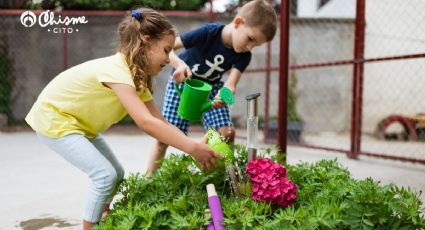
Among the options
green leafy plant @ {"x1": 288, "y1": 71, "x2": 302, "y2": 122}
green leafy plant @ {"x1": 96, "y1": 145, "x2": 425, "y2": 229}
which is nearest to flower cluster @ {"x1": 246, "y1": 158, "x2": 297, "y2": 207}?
green leafy plant @ {"x1": 96, "y1": 145, "x2": 425, "y2": 229}

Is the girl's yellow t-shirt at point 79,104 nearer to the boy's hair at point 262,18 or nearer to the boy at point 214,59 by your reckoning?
the boy at point 214,59

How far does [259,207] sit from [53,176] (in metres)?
2.22

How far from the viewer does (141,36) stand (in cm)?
180

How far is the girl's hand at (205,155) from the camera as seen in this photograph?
159cm

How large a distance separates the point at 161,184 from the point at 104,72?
1.58 ft

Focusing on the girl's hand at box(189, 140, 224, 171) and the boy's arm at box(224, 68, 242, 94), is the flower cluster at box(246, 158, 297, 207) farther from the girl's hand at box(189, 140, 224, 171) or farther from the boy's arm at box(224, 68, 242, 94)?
the boy's arm at box(224, 68, 242, 94)

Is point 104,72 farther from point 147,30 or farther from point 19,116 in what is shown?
point 19,116

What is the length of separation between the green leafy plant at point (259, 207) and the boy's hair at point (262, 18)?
811 mm

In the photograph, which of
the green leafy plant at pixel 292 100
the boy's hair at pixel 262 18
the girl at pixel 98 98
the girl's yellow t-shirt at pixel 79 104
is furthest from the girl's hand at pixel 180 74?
the green leafy plant at pixel 292 100

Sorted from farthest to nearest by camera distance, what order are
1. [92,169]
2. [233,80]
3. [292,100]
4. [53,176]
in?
[292,100]
[53,176]
[233,80]
[92,169]

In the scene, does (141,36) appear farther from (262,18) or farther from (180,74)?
(262,18)

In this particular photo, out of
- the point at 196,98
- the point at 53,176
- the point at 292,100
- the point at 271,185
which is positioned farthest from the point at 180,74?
the point at 292,100

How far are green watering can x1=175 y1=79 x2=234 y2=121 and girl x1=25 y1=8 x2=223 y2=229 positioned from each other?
0.19m

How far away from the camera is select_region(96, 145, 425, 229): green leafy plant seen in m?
1.41
